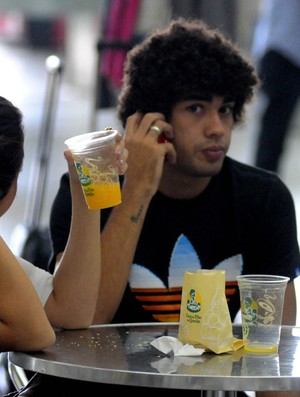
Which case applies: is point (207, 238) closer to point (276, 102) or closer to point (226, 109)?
point (226, 109)

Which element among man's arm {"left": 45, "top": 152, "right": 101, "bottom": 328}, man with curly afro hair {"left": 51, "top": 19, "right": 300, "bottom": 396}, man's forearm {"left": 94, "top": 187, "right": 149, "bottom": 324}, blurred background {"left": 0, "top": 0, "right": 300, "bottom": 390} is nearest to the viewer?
man's arm {"left": 45, "top": 152, "right": 101, "bottom": 328}

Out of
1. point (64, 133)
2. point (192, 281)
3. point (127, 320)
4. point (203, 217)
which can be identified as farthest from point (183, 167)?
point (64, 133)

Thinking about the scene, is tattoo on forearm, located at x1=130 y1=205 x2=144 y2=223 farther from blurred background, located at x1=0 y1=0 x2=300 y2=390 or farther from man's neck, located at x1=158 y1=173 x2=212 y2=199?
blurred background, located at x1=0 y1=0 x2=300 y2=390

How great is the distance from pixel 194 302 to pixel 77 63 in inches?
529

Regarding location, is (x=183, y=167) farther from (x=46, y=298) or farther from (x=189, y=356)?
(x=189, y=356)

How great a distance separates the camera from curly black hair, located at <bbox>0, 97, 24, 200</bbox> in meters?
2.27

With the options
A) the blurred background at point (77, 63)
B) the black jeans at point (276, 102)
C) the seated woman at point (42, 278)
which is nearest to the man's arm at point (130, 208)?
the seated woman at point (42, 278)

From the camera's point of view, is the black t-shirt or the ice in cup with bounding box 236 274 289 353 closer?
the ice in cup with bounding box 236 274 289 353

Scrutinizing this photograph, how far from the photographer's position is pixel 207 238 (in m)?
2.97

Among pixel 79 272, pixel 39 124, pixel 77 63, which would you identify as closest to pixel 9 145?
pixel 79 272

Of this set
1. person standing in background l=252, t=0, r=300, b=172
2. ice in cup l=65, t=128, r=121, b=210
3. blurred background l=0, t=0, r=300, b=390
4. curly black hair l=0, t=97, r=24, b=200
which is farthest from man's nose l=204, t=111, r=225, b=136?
person standing in background l=252, t=0, r=300, b=172

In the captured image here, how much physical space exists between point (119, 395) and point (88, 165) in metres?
0.51

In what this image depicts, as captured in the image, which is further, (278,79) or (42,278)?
(278,79)

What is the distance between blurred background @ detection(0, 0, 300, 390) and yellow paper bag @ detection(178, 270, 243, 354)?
69cm
